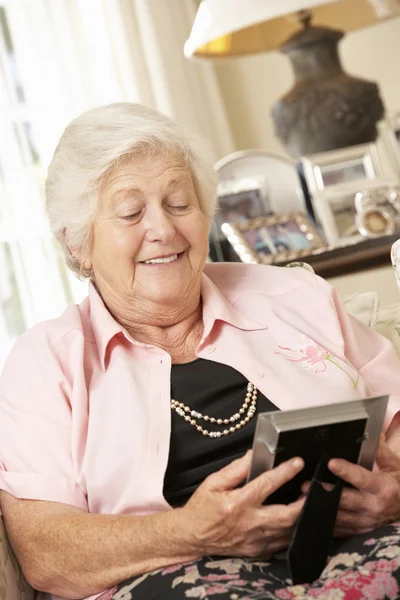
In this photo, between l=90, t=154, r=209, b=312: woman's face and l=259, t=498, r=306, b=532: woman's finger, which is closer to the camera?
l=259, t=498, r=306, b=532: woman's finger

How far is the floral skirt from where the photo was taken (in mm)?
1287

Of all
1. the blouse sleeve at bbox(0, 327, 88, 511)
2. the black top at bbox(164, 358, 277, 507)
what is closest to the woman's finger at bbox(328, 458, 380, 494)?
the black top at bbox(164, 358, 277, 507)

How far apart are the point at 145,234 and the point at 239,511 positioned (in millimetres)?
556

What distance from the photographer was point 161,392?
63.8 inches

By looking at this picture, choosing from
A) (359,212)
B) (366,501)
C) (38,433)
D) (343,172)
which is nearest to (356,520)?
(366,501)

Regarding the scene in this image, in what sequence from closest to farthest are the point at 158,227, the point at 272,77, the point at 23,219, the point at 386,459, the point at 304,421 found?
the point at 304,421 → the point at 386,459 → the point at 158,227 → the point at 23,219 → the point at 272,77

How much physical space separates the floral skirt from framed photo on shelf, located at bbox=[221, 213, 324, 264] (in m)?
1.34

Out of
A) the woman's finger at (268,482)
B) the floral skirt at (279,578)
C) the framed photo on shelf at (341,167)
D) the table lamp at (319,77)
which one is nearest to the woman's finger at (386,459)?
the floral skirt at (279,578)

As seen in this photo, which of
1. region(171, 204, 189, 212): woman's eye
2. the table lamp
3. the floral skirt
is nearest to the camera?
the floral skirt

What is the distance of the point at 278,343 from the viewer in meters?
1.74

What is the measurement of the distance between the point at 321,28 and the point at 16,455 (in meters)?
2.38

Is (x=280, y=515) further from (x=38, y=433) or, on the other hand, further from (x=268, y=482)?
(x=38, y=433)

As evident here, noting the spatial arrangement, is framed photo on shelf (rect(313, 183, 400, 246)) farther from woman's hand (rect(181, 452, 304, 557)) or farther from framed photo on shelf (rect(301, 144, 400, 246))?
woman's hand (rect(181, 452, 304, 557))

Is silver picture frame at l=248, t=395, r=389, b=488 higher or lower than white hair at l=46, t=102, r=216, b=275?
lower
